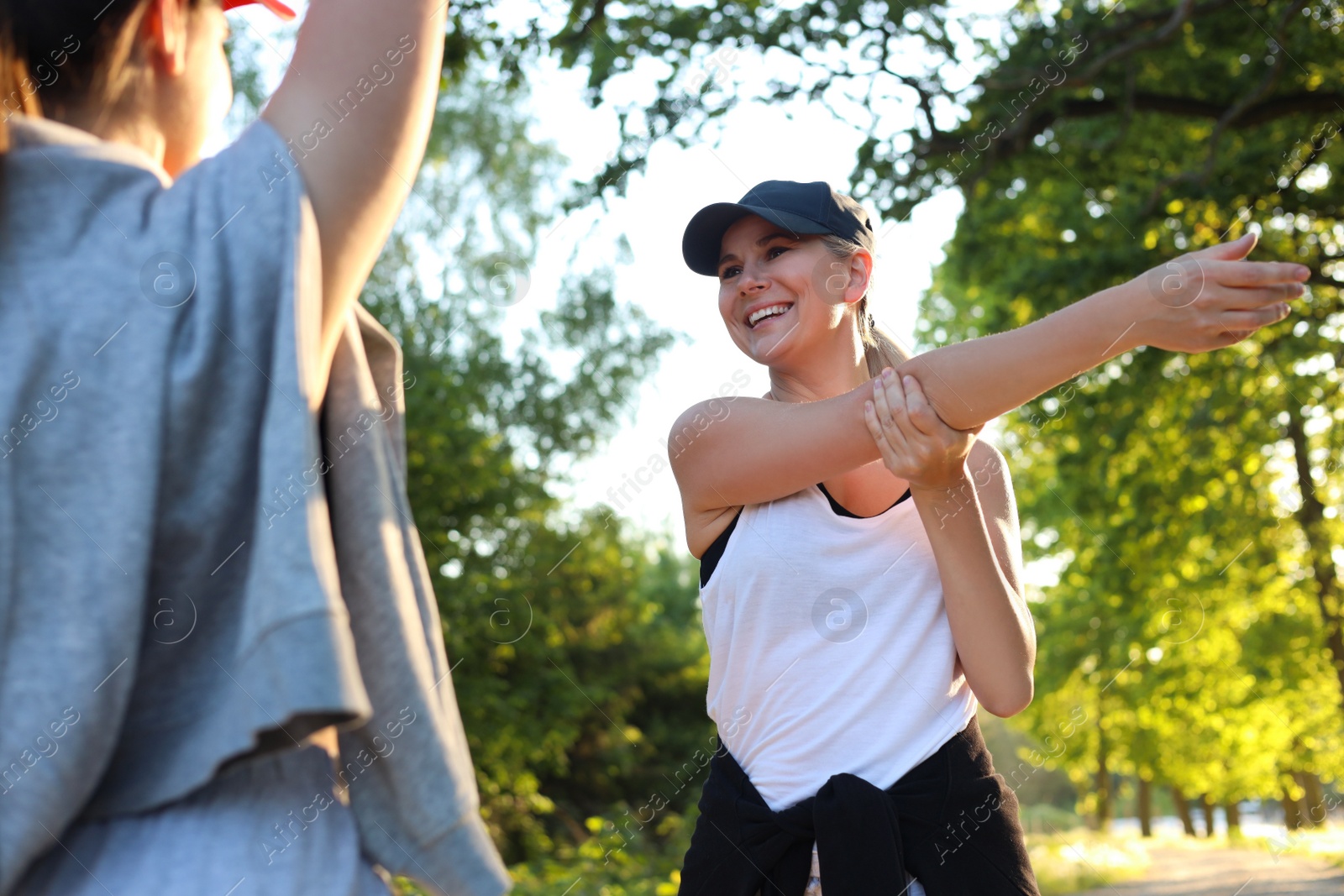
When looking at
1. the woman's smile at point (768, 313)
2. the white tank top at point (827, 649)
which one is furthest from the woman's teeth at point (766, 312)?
the white tank top at point (827, 649)

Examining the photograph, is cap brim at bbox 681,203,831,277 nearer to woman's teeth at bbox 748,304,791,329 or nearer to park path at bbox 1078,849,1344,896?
woman's teeth at bbox 748,304,791,329

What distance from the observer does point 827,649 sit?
2.19 m

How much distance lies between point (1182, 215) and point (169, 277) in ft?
34.6

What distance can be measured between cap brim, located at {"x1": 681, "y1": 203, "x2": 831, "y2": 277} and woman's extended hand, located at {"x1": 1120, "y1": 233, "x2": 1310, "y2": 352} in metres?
0.86

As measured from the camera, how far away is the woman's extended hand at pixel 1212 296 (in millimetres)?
1818

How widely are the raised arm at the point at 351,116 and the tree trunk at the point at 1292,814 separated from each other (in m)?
29.3

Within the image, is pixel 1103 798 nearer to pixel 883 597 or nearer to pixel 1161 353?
pixel 1161 353

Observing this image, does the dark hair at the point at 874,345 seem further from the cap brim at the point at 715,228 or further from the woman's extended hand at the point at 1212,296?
the woman's extended hand at the point at 1212,296

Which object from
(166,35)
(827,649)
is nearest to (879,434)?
(827,649)

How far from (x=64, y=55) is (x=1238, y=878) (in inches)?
798

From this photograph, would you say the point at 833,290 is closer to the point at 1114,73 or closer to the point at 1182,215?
the point at 1114,73

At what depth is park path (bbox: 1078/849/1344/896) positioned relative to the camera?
14547mm

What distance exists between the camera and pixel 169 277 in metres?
0.96

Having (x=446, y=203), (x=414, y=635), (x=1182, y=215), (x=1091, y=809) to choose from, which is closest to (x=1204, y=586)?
(x=1182, y=215)
